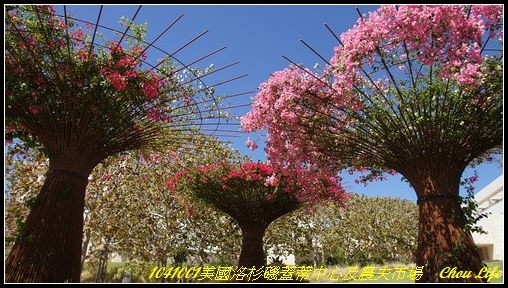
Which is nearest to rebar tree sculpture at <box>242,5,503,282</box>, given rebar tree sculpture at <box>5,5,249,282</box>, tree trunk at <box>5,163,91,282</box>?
rebar tree sculpture at <box>5,5,249,282</box>

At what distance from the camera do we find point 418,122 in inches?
228

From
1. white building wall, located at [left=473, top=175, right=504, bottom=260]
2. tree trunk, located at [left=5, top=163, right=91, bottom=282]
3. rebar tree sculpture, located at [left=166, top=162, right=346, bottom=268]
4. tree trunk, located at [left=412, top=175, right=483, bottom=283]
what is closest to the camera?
tree trunk, located at [left=5, top=163, right=91, bottom=282]

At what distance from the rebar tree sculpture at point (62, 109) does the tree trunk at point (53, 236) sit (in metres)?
0.01

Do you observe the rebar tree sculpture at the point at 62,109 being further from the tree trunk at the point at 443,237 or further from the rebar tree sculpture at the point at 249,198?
the rebar tree sculpture at the point at 249,198

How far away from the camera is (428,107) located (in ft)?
19.6

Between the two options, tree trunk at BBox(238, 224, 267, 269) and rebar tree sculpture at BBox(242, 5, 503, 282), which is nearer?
rebar tree sculpture at BBox(242, 5, 503, 282)

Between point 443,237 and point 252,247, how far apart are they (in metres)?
6.34

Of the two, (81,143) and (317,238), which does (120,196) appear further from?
(317,238)

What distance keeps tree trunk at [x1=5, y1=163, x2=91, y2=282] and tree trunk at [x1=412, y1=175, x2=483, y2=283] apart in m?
4.79

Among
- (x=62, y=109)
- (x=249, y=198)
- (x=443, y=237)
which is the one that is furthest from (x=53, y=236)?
(x=249, y=198)

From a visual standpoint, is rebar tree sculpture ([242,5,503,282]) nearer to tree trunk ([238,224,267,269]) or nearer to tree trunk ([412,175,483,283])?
tree trunk ([412,175,483,283])

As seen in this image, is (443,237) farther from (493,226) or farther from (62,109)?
(493,226)

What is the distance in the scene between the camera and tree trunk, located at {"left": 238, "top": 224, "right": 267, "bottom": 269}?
1077 centimetres

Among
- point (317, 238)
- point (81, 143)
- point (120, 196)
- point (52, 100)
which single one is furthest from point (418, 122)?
point (317, 238)
